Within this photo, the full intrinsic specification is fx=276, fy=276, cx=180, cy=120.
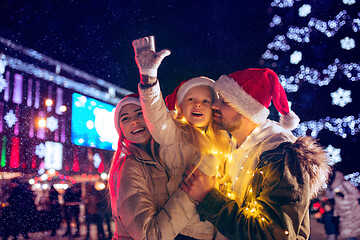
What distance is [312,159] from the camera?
1.88 m

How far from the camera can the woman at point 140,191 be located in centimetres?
207

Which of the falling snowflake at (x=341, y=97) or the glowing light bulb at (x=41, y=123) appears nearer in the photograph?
the falling snowflake at (x=341, y=97)

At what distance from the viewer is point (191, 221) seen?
89.9 inches

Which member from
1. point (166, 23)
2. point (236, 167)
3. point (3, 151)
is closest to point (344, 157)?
point (166, 23)

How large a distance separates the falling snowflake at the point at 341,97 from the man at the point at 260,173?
6454mm

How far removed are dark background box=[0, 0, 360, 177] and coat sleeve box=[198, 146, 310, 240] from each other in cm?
570

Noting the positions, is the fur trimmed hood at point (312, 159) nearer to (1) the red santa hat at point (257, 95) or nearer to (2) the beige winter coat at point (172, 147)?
(1) the red santa hat at point (257, 95)

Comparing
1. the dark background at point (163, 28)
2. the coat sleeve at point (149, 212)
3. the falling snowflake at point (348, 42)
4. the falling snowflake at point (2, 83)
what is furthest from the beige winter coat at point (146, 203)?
the falling snowflake at point (2, 83)

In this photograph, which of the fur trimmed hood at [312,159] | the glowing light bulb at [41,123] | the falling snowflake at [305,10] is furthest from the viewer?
the glowing light bulb at [41,123]

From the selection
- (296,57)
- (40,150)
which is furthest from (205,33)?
(40,150)

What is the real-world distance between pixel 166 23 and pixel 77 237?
6.08 meters

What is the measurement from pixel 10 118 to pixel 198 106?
14.7 meters

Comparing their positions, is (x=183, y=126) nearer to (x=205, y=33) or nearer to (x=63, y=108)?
(x=205, y=33)

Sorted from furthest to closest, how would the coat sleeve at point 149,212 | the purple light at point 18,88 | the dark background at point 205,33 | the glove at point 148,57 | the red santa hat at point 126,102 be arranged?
the purple light at point 18,88
the dark background at point 205,33
the red santa hat at point 126,102
the glove at point 148,57
the coat sleeve at point 149,212
